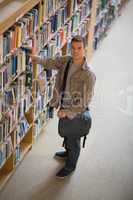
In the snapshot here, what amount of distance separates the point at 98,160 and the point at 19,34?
1.52 metres

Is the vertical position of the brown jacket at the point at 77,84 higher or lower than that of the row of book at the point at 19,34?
lower

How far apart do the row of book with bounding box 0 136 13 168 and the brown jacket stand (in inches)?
22.9

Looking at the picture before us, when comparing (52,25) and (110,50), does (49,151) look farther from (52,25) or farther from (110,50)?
(110,50)

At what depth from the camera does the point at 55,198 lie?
3.84 meters

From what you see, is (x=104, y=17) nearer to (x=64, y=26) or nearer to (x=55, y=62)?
(x=64, y=26)

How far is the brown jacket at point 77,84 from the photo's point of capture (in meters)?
3.56

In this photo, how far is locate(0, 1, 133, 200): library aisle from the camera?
392 centimetres

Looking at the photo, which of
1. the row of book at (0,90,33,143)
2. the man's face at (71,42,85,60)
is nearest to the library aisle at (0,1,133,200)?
the row of book at (0,90,33,143)

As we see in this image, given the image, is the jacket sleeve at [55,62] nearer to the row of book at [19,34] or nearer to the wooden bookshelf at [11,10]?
the row of book at [19,34]

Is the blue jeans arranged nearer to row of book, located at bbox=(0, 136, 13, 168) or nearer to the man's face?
row of book, located at bbox=(0, 136, 13, 168)

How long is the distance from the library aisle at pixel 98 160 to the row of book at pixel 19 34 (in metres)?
1.21

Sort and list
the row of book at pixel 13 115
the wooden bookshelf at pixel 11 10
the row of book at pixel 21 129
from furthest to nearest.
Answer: the row of book at pixel 21 129
the row of book at pixel 13 115
the wooden bookshelf at pixel 11 10

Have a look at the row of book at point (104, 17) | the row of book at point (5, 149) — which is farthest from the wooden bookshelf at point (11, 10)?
the row of book at point (104, 17)

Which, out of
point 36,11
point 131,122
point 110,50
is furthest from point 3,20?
point 110,50
